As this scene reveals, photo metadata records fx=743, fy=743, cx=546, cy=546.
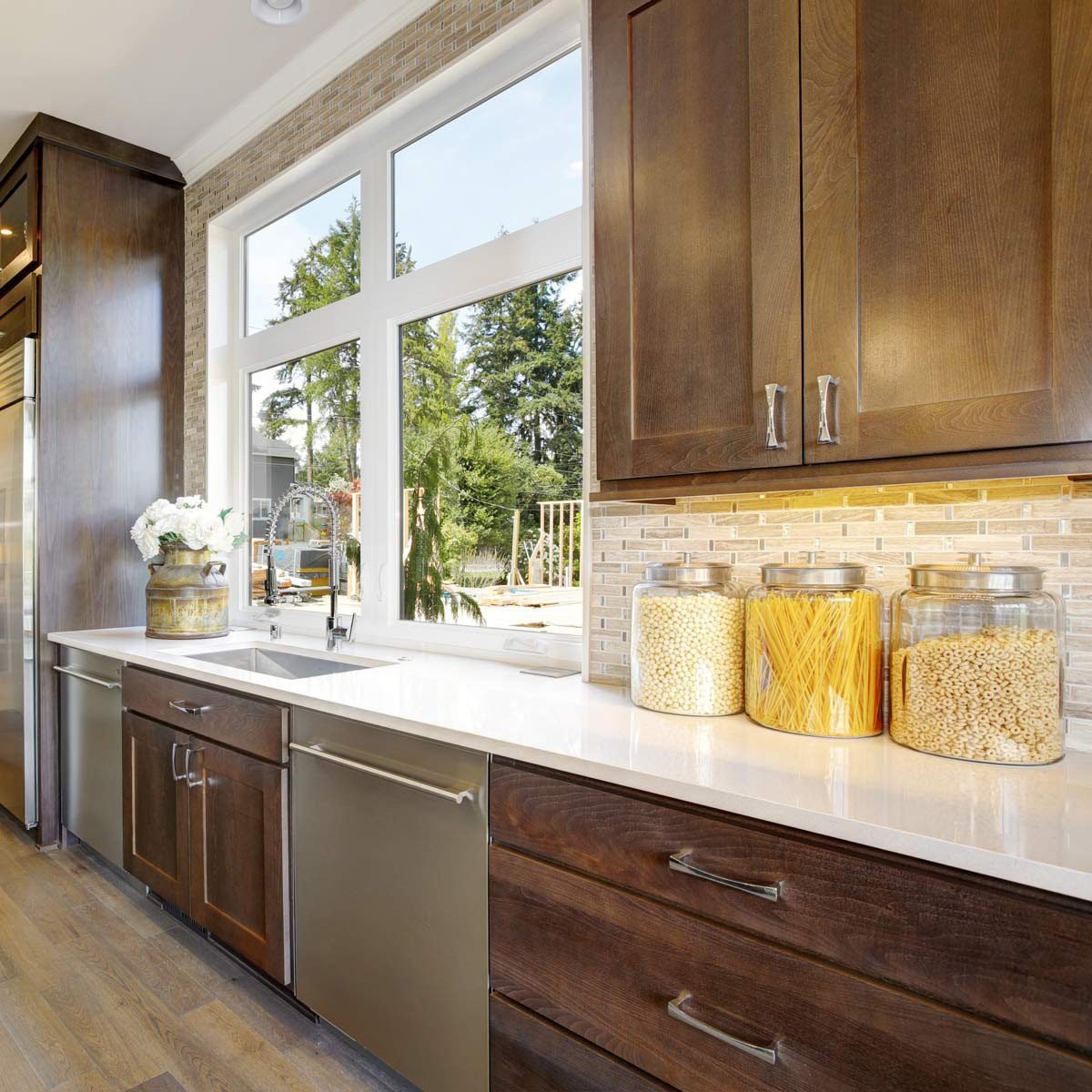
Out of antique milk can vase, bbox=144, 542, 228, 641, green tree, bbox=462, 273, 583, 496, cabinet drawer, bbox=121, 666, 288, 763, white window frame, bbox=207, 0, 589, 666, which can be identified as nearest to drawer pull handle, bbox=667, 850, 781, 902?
white window frame, bbox=207, 0, 589, 666

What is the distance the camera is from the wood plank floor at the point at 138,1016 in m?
1.66

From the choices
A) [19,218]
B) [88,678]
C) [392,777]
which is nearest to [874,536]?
[392,777]

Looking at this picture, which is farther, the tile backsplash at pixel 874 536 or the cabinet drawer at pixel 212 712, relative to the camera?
the cabinet drawer at pixel 212 712

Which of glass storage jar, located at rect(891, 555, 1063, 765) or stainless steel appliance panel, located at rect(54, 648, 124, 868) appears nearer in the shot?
glass storage jar, located at rect(891, 555, 1063, 765)

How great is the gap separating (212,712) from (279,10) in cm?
212

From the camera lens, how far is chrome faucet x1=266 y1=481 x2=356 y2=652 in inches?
96.3

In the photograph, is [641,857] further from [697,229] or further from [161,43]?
[161,43]

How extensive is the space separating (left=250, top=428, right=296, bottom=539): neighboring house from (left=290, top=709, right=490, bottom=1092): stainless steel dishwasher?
1585 mm

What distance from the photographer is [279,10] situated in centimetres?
229

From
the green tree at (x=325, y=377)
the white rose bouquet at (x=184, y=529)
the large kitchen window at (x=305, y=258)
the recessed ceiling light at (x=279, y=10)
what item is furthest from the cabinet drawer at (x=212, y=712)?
the recessed ceiling light at (x=279, y=10)

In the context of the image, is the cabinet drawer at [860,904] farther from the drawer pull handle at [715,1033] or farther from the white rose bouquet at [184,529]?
the white rose bouquet at [184,529]

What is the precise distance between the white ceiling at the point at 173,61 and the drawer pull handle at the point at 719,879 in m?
2.50

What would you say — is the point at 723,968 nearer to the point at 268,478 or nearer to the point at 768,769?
the point at 768,769

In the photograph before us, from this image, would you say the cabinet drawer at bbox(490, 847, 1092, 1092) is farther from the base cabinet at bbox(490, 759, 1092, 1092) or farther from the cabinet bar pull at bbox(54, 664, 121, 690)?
the cabinet bar pull at bbox(54, 664, 121, 690)
